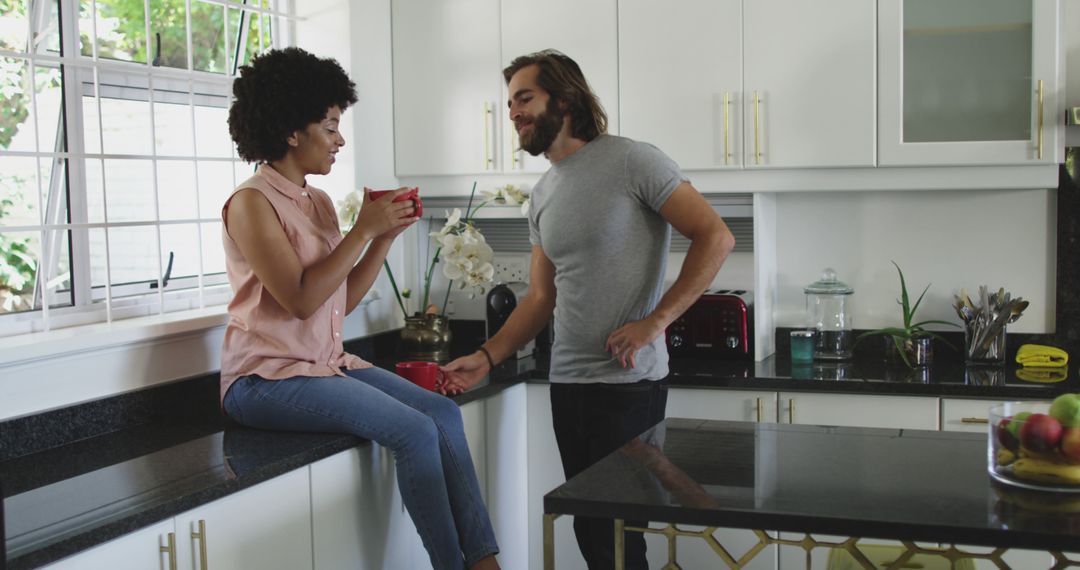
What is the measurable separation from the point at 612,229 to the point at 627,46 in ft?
3.28

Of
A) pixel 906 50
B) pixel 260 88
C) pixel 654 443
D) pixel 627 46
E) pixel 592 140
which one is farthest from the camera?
pixel 627 46

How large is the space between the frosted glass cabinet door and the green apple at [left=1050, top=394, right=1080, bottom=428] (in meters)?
1.79

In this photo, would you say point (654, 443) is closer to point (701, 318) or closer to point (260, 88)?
point (260, 88)

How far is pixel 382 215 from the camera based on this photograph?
2490 mm

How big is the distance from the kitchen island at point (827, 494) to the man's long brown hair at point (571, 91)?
0.95 meters

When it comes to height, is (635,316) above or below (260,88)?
below

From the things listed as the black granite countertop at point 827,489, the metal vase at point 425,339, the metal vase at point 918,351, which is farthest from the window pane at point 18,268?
the metal vase at point 918,351

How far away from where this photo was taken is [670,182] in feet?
8.20

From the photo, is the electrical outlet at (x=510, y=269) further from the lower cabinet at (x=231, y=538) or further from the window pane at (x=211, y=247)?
the lower cabinet at (x=231, y=538)

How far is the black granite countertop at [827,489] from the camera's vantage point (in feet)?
4.65

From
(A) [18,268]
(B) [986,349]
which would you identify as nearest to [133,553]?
(A) [18,268]

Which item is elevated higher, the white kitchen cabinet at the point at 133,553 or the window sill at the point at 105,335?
the window sill at the point at 105,335

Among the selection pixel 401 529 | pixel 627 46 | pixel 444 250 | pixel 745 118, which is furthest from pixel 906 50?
pixel 401 529

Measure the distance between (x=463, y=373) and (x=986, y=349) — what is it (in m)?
1.58
